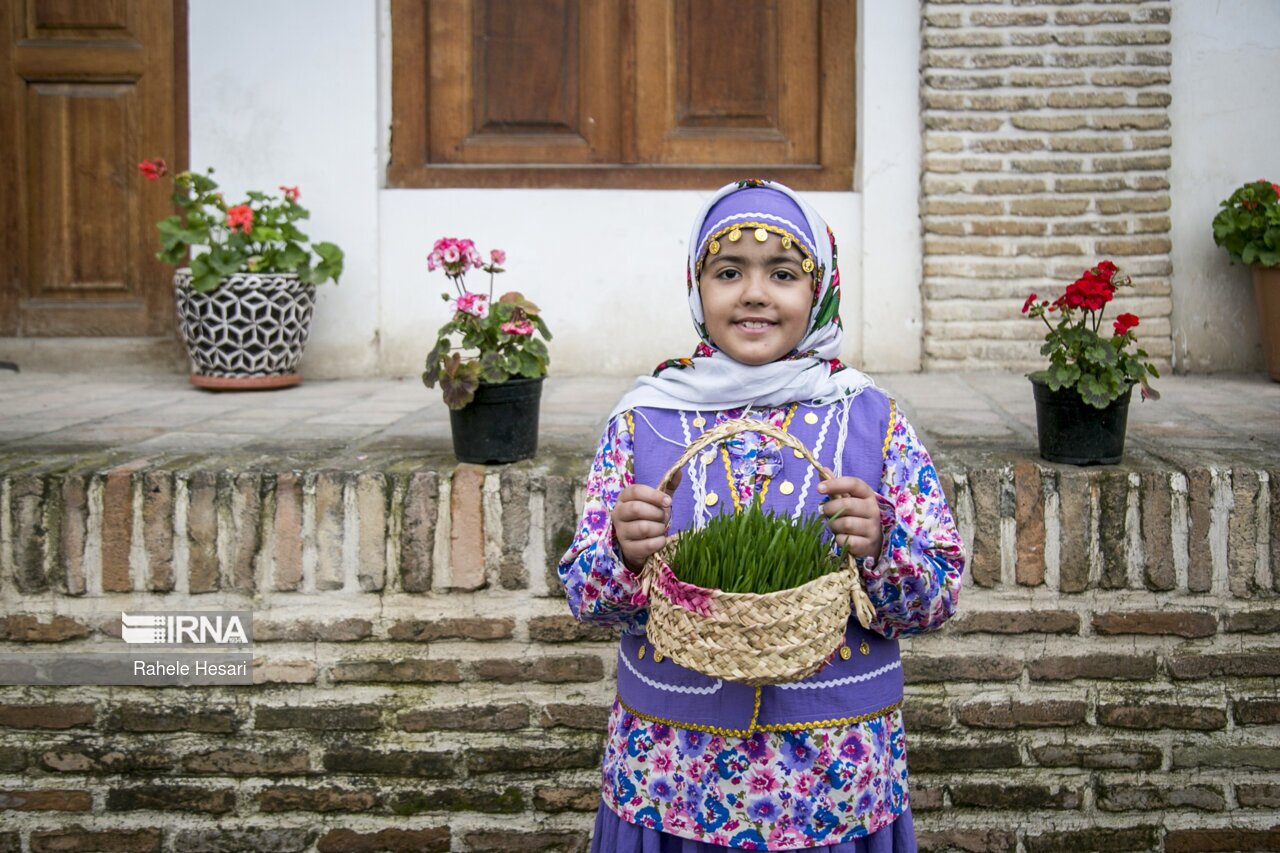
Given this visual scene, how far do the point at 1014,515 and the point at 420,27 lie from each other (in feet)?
11.7

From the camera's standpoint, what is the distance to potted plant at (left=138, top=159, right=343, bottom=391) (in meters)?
4.93

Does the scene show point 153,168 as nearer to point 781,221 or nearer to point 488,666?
point 488,666

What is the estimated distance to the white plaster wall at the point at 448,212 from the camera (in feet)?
17.5

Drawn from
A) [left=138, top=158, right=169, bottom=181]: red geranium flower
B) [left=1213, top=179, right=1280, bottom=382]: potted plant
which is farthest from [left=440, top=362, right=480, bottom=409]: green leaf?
[left=1213, top=179, right=1280, bottom=382]: potted plant

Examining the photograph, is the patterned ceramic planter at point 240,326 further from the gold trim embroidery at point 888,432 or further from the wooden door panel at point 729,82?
the gold trim embroidery at point 888,432

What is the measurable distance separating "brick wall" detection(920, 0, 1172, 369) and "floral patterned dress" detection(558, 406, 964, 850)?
11.2ft

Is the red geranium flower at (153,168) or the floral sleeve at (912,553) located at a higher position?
the red geranium flower at (153,168)

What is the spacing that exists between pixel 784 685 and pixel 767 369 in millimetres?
503

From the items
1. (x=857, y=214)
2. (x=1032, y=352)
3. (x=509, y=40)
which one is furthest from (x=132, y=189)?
(x=1032, y=352)

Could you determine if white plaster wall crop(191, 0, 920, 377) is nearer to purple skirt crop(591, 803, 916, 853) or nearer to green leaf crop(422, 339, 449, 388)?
green leaf crop(422, 339, 449, 388)

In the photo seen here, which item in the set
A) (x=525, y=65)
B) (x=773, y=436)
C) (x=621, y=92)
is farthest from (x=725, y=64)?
(x=773, y=436)

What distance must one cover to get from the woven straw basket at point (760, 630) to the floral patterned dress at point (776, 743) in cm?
19

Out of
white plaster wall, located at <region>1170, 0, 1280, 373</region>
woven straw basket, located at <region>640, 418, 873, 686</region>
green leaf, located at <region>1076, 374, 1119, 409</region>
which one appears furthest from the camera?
white plaster wall, located at <region>1170, 0, 1280, 373</region>

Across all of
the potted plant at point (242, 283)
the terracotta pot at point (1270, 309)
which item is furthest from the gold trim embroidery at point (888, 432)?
the terracotta pot at point (1270, 309)
